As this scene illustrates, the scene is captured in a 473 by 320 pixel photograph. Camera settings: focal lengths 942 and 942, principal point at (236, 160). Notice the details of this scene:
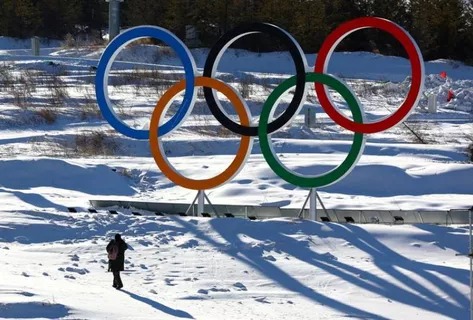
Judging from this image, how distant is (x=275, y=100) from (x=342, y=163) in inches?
67.8

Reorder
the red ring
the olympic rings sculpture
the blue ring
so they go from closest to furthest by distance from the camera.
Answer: the red ring → the olympic rings sculpture → the blue ring

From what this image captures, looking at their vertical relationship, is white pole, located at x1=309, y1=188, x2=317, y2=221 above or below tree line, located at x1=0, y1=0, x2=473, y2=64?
below

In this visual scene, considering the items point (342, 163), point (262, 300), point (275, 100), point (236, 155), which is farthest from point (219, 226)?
point (262, 300)

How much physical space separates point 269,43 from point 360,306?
39.1 meters

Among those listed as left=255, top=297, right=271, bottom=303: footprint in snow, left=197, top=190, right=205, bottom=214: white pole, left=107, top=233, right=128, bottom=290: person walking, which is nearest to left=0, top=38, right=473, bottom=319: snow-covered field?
left=255, top=297, right=271, bottom=303: footprint in snow

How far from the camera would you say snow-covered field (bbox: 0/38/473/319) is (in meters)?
12.3

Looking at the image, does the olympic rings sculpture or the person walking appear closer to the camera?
the person walking

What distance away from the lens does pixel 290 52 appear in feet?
56.0

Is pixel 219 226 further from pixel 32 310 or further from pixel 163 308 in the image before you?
pixel 32 310

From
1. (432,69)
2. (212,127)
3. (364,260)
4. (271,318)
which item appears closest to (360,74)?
(432,69)

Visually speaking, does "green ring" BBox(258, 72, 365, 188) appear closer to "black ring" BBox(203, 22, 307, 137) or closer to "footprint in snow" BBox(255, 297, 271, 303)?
"black ring" BBox(203, 22, 307, 137)

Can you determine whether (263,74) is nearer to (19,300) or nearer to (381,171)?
(381,171)

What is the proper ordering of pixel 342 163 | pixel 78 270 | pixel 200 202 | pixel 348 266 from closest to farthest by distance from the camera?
1. pixel 78 270
2. pixel 348 266
3. pixel 342 163
4. pixel 200 202

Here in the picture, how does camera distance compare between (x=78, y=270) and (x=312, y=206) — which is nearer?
(x=78, y=270)
